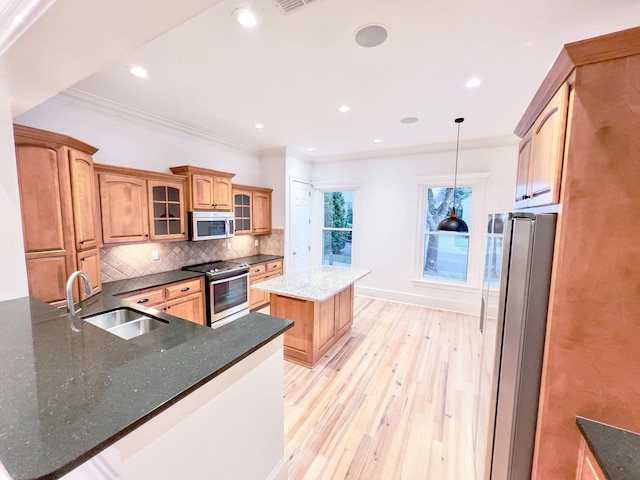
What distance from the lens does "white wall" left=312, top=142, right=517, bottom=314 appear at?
13.5 ft

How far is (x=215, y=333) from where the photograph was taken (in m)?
1.36

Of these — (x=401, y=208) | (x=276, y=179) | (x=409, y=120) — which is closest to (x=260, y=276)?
(x=276, y=179)

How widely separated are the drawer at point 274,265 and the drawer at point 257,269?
0.42 feet

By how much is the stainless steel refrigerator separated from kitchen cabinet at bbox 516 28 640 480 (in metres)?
0.05

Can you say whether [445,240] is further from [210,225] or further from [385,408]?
[210,225]

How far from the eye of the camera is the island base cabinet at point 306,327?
2863mm

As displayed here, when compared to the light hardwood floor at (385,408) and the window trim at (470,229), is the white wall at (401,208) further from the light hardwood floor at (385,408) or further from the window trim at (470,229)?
the light hardwood floor at (385,408)

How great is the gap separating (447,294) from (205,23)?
4875 millimetres

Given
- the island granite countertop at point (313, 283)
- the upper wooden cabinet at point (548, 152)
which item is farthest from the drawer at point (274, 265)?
the upper wooden cabinet at point (548, 152)

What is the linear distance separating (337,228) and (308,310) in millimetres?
3034

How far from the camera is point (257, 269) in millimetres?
4363

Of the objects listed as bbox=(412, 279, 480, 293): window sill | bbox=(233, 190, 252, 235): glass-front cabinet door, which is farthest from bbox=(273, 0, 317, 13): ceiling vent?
bbox=(412, 279, 480, 293): window sill

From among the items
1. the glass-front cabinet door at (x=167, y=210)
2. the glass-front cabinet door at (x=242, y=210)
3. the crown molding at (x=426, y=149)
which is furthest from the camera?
the glass-front cabinet door at (x=242, y=210)

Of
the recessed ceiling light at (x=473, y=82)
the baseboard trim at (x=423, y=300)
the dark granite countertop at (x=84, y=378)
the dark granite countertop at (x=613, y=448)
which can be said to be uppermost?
the recessed ceiling light at (x=473, y=82)
